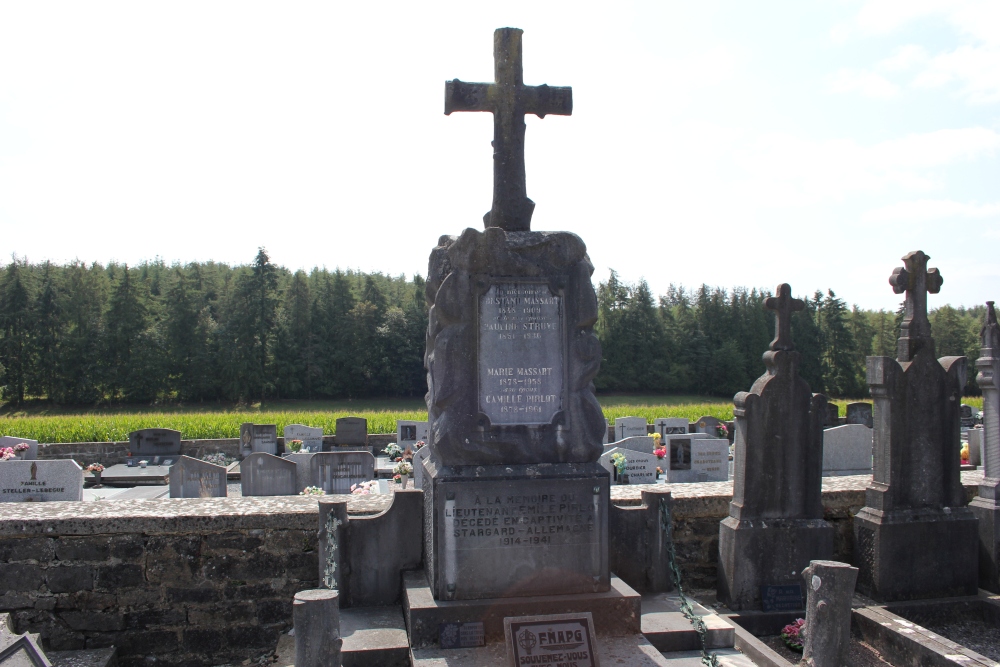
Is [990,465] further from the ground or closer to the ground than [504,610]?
further from the ground

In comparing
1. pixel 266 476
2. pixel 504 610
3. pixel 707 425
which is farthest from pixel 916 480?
pixel 707 425

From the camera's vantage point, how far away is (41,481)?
10.1 m

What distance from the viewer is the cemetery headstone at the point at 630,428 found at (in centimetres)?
1900

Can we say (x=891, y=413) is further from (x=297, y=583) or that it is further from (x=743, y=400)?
(x=297, y=583)

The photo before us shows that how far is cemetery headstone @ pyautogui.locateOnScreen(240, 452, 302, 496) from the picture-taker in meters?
11.5

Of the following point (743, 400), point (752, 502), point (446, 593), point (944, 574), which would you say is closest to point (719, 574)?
point (752, 502)

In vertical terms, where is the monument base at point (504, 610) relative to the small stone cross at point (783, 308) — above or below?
below

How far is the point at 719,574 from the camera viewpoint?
5.59 meters

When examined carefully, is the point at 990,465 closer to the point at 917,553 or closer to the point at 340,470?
the point at 917,553

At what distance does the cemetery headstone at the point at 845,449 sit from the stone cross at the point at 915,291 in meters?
8.27

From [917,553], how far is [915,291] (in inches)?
89.2

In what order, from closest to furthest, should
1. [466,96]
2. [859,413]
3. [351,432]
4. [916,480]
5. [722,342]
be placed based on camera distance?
[466,96], [916,480], [351,432], [859,413], [722,342]

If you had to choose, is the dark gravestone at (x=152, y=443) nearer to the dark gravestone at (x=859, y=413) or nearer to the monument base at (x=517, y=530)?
the monument base at (x=517, y=530)

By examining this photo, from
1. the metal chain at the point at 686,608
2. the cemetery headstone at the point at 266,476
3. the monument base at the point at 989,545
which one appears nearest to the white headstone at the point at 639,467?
the cemetery headstone at the point at 266,476
